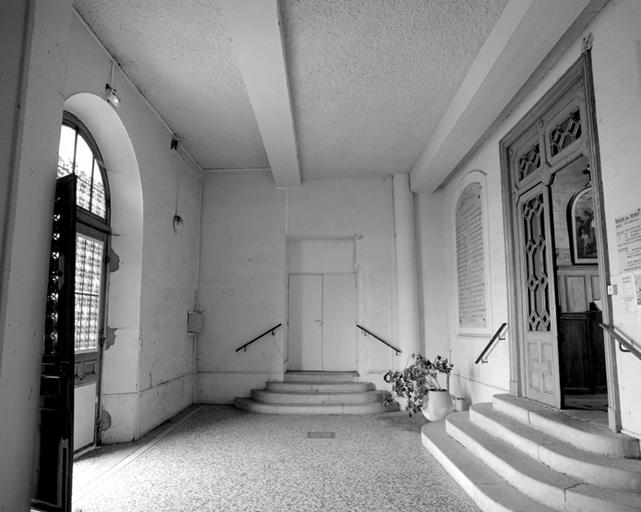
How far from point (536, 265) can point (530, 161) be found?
1.09 metres

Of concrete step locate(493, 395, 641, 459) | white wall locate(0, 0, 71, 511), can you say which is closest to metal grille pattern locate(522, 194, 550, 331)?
concrete step locate(493, 395, 641, 459)

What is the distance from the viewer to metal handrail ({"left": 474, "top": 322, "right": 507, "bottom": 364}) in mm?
5121

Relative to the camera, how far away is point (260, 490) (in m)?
3.53

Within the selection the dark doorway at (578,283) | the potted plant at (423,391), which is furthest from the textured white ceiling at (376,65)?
the potted plant at (423,391)

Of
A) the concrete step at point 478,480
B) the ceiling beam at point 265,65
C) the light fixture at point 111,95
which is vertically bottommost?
the concrete step at point 478,480

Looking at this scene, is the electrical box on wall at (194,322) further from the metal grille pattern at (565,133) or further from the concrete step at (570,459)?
the metal grille pattern at (565,133)

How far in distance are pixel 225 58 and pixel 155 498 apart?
3.89 metres

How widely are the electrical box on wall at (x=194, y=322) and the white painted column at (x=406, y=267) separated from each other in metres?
3.19

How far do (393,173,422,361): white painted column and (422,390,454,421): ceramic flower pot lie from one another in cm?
140

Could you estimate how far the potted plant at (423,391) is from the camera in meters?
5.73

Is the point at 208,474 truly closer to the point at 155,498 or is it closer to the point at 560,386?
the point at 155,498

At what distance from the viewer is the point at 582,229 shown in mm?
5645

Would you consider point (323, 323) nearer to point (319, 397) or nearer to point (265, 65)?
point (319, 397)

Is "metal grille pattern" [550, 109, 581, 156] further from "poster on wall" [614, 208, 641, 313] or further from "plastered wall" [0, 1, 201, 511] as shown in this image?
"plastered wall" [0, 1, 201, 511]
